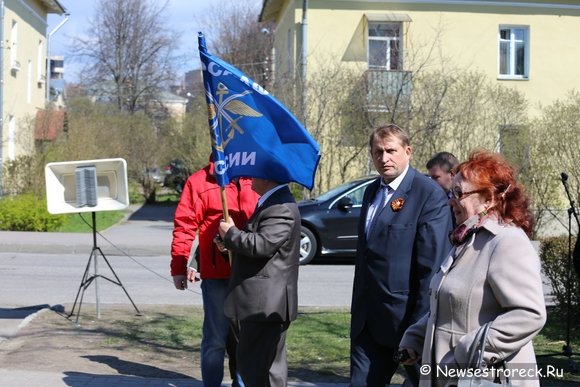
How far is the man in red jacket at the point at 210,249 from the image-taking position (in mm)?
6613

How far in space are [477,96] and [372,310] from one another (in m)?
20.9

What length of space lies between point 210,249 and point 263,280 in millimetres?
1290

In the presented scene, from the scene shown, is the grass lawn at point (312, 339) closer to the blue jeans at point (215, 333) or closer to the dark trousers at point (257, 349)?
the blue jeans at point (215, 333)

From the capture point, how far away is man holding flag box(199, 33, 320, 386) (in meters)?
5.45

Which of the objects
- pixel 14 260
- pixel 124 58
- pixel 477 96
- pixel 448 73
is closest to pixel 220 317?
pixel 14 260

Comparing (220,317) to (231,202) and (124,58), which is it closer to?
(231,202)

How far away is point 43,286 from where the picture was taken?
13148 mm

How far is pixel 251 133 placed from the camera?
5875mm

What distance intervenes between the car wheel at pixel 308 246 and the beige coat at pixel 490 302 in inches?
486

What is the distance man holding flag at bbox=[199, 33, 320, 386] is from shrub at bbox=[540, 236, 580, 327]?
15.3 ft

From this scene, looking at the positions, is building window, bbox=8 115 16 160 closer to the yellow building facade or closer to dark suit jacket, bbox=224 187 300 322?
the yellow building facade

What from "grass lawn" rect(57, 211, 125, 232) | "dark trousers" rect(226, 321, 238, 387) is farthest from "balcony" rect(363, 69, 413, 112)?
"dark trousers" rect(226, 321, 238, 387)

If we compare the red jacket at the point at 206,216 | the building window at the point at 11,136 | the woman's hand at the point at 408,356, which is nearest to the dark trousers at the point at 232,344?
the red jacket at the point at 206,216

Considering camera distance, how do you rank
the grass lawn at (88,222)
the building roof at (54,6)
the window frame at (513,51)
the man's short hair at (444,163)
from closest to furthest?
the man's short hair at (444,163) → the grass lawn at (88,222) → the window frame at (513,51) → the building roof at (54,6)
